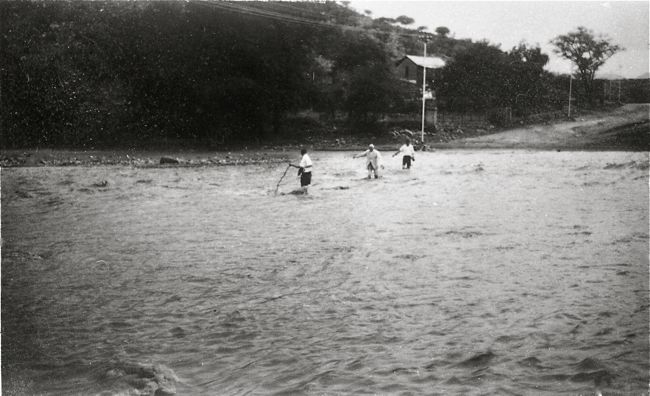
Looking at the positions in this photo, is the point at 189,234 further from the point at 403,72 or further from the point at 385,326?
the point at 403,72

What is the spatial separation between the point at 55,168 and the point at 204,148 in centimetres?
1462

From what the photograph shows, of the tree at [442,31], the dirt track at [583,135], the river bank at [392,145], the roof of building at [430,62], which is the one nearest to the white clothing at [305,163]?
the river bank at [392,145]

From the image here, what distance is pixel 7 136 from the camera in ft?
127

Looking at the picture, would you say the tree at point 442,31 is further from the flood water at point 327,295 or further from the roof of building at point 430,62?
the flood water at point 327,295

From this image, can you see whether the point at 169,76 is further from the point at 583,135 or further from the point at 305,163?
the point at 583,135

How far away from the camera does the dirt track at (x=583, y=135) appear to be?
138 ft

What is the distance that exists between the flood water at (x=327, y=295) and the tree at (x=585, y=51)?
140ft

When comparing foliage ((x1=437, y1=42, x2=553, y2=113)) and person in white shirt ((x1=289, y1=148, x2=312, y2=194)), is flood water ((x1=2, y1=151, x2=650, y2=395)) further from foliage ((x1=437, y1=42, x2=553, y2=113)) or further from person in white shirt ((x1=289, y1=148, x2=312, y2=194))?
foliage ((x1=437, y1=42, x2=553, y2=113))

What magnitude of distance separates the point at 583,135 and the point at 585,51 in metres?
15.3

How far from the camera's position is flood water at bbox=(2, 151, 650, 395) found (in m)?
6.34

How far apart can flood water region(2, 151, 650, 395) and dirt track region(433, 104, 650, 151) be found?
24706 millimetres

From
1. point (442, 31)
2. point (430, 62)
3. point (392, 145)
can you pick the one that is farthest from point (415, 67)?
point (442, 31)

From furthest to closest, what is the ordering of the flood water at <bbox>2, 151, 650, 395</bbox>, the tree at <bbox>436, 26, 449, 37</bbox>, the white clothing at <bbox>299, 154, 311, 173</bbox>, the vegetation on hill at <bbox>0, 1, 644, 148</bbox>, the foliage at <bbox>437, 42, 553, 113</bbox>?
the tree at <bbox>436, 26, 449, 37</bbox> → the foliage at <bbox>437, 42, 553, 113</bbox> → the vegetation on hill at <bbox>0, 1, 644, 148</bbox> → the white clothing at <bbox>299, 154, 311, 173</bbox> → the flood water at <bbox>2, 151, 650, 395</bbox>

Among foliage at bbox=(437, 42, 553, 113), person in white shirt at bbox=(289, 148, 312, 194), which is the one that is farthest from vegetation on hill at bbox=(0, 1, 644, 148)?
person in white shirt at bbox=(289, 148, 312, 194)
